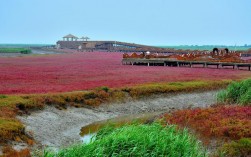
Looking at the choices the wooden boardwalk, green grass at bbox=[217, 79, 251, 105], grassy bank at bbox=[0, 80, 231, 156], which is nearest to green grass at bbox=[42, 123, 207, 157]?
grassy bank at bbox=[0, 80, 231, 156]

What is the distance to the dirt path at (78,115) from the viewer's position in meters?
20.0

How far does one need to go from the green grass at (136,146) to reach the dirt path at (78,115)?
548cm

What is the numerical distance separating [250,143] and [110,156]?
5.83m

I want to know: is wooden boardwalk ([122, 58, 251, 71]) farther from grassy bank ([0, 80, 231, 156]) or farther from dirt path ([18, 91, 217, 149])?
dirt path ([18, 91, 217, 149])

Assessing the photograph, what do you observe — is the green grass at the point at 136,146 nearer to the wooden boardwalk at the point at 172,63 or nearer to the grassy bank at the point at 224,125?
the grassy bank at the point at 224,125

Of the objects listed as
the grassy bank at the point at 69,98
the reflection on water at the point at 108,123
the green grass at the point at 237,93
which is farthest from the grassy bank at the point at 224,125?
the grassy bank at the point at 69,98

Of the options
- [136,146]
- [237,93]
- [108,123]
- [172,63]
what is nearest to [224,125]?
[108,123]

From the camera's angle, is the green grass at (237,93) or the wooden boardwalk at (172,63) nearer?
the green grass at (237,93)

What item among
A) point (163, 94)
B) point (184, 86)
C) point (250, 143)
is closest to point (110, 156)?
point (250, 143)

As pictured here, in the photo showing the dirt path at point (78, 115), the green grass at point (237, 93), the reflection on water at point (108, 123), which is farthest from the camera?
the green grass at point (237, 93)

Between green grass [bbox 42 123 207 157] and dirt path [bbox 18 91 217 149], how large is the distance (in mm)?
5480

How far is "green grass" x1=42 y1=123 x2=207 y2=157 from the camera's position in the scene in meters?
12.1

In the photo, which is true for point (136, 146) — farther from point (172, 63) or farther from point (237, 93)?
point (172, 63)

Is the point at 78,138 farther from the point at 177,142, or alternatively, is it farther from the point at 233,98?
the point at 233,98
